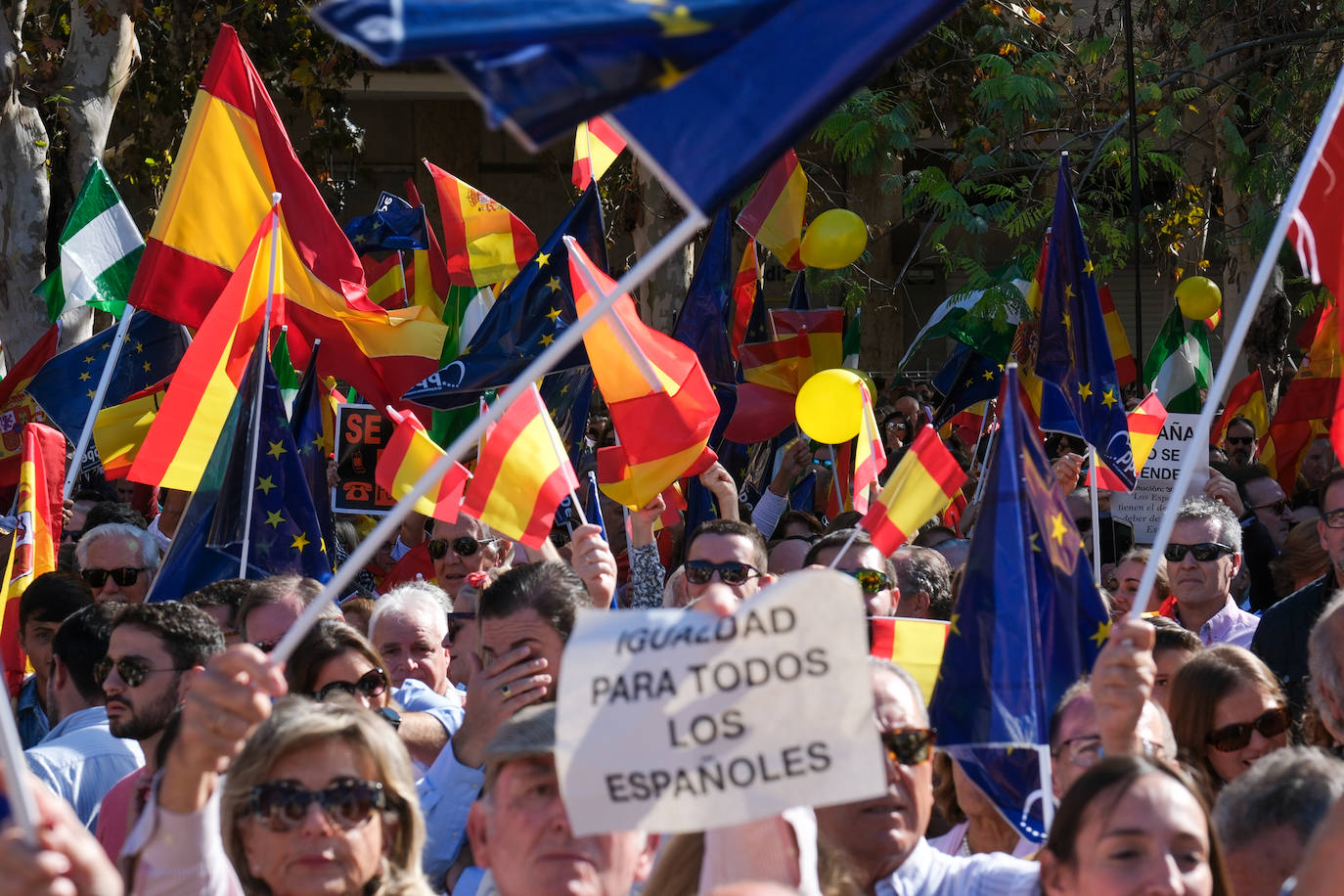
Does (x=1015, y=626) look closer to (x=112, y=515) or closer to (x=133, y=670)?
(x=133, y=670)

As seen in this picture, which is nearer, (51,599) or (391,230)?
(51,599)

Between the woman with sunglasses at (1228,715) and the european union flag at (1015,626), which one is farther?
the woman with sunglasses at (1228,715)

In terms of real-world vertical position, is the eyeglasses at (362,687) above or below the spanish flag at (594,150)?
below

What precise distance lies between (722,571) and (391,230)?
22.4ft

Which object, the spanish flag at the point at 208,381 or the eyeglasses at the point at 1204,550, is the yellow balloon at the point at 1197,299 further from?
the spanish flag at the point at 208,381

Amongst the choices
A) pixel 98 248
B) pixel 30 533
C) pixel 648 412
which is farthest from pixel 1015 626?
pixel 98 248

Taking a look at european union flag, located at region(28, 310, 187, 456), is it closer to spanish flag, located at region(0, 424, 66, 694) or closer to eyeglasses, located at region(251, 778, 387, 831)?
spanish flag, located at region(0, 424, 66, 694)

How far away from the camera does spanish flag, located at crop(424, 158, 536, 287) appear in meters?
9.41

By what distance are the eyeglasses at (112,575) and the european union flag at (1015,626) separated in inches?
154

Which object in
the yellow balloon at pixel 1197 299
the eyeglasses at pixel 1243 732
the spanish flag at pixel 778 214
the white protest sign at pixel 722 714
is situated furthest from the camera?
the yellow balloon at pixel 1197 299

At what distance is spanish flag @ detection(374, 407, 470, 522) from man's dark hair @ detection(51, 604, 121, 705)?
1.43 m

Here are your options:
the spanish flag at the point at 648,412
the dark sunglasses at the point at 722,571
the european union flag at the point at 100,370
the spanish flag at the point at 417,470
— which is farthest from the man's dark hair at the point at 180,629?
the european union flag at the point at 100,370

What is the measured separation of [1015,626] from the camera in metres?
3.76

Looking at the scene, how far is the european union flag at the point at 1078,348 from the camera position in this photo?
6461mm
